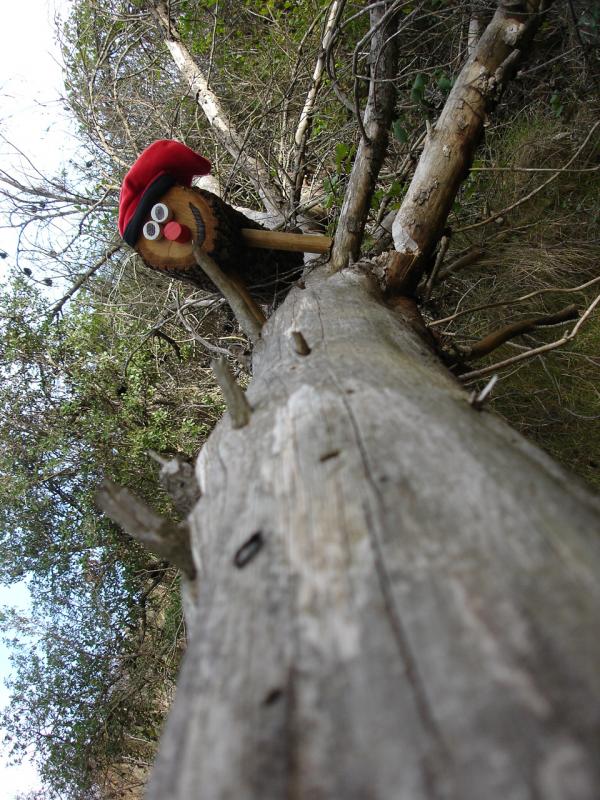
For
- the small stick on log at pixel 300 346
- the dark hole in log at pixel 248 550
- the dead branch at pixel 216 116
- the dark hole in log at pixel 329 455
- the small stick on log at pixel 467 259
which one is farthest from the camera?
the dead branch at pixel 216 116

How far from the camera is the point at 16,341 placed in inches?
136

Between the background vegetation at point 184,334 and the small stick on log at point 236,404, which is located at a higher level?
the background vegetation at point 184,334

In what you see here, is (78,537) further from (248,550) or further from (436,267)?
(248,550)

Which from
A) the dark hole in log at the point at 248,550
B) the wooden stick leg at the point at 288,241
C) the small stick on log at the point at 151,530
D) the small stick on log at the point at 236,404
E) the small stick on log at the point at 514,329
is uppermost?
the wooden stick leg at the point at 288,241

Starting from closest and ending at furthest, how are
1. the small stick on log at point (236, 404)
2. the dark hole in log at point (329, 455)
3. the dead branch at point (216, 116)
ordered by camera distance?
1. the dark hole in log at point (329, 455)
2. the small stick on log at point (236, 404)
3. the dead branch at point (216, 116)

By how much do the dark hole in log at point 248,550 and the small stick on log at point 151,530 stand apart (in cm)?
22

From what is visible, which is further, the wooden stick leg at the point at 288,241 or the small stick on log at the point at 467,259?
the small stick on log at the point at 467,259

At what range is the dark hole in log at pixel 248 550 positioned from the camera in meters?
0.69

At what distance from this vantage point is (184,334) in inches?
168

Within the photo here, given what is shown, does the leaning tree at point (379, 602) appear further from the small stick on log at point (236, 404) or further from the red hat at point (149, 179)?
the red hat at point (149, 179)

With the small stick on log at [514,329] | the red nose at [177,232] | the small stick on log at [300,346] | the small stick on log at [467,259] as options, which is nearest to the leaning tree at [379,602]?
the small stick on log at [300,346]

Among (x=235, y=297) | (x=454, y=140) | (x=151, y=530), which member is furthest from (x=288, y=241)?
(x=151, y=530)

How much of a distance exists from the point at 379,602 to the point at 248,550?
204 millimetres

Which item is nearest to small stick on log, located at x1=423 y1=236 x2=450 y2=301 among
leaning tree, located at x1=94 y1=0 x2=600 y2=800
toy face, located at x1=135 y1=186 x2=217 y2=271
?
toy face, located at x1=135 y1=186 x2=217 y2=271
